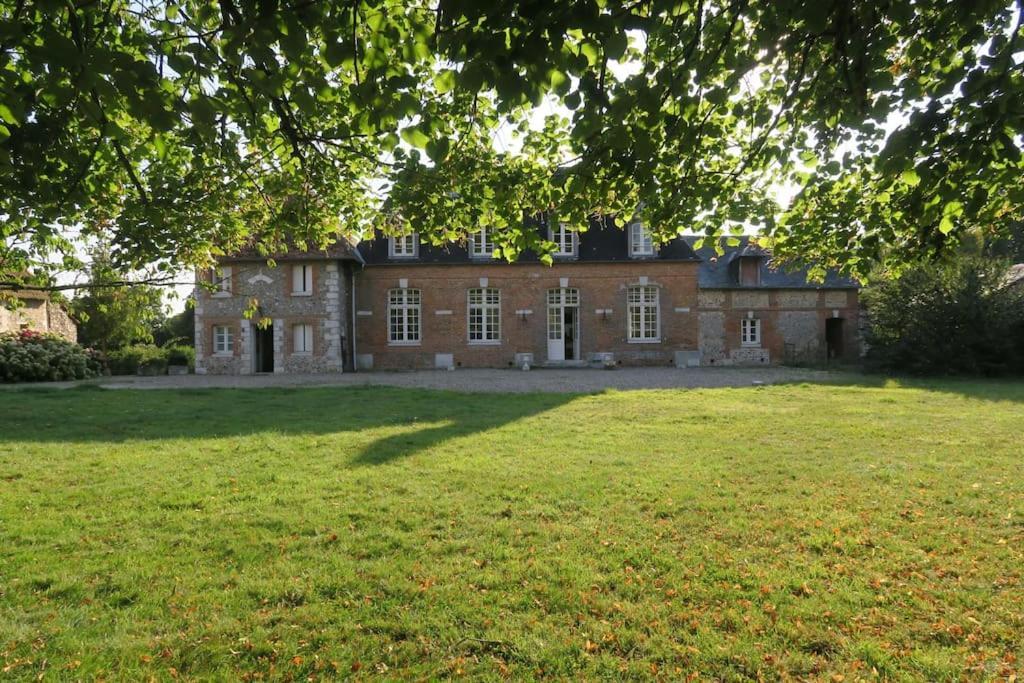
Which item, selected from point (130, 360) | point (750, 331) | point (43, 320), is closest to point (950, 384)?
point (750, 331)

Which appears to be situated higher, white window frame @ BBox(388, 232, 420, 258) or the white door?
white window frame @ BBox(388, 232, 420, 258)

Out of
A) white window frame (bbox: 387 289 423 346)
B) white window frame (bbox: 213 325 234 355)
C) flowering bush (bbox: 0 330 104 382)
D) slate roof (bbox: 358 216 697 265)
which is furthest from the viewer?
white window frame (bbox: 387 289 423 346)

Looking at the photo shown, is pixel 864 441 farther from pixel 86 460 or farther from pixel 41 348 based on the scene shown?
pixel 41 348

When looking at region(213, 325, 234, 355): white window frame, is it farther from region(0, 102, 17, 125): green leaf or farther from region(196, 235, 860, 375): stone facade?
region(0, 102, 17, 125): green leaf

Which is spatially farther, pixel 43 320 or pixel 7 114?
pixel 43 320

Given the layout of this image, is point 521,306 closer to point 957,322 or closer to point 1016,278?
point 957,322

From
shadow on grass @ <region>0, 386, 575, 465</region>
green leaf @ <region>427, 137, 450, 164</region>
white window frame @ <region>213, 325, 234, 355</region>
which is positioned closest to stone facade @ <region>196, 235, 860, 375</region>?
white window frame @ <region>213, 325, 234, 355</region>

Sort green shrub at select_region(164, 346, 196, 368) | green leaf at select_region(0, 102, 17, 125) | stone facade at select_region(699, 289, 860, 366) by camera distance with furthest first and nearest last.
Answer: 1. stone facade at select_region(699, 289, 860, 366)
2. green shrub at select_region(164, 346, 196, 368)
3. green leaf at select_region(0, 102, 17, 125)

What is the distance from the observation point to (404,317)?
25.4 metres

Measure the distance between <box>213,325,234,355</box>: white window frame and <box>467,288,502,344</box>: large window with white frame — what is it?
9769 mm

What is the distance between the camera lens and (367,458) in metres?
7.16

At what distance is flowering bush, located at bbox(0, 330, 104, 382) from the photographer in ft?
62.9

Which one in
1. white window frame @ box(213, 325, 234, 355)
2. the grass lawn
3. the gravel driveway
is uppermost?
white window frame @ box(213, 325, 234, 355)

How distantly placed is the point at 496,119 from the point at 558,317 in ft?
67.7
